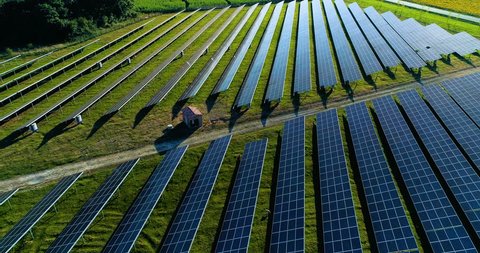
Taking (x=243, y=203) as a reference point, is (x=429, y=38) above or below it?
above

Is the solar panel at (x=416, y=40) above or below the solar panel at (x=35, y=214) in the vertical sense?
above

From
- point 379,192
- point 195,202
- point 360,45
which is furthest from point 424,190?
point 360,45

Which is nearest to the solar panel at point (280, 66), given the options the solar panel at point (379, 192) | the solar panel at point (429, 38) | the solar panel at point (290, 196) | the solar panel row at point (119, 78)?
the solar panel at point (290, 196)

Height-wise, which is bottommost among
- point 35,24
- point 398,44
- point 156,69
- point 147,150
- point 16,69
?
point 147,150

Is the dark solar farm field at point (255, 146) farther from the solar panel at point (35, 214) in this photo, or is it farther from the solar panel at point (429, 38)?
the solar panel at point (429, 38)

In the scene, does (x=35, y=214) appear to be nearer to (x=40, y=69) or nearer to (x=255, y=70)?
(x=255, y=70)

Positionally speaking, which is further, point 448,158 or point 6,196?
point 6,196

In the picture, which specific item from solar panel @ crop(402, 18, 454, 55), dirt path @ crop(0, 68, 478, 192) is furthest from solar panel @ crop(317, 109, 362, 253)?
solar panel @ crop(402, 18, 454, 55)

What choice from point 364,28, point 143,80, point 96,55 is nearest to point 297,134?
point 143,80

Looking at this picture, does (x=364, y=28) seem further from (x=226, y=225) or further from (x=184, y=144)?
(x=226, y=225)
